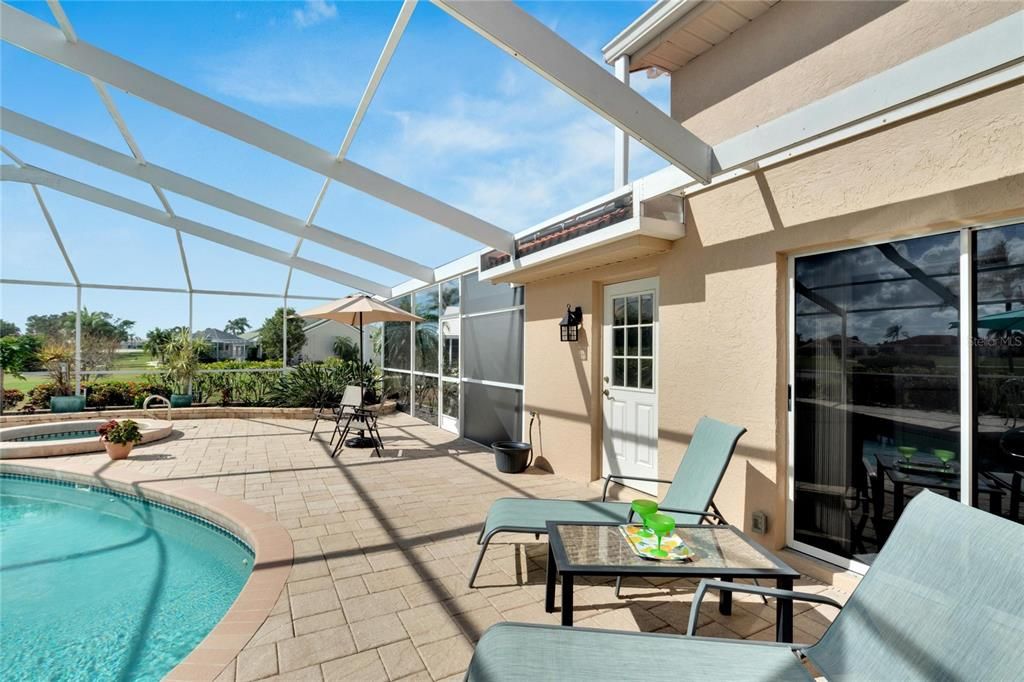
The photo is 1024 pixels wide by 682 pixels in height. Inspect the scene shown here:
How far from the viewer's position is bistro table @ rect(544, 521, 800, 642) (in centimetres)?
226

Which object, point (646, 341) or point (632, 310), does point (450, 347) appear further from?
point (646, 341)

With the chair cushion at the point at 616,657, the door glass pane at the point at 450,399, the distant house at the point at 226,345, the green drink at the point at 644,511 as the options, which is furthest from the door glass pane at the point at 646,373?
the distant house at the point at 226,345

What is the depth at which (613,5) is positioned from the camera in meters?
4.49

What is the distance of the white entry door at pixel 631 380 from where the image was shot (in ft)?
16.5

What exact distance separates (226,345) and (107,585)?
35.1 feet

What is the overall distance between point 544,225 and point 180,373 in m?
10.0

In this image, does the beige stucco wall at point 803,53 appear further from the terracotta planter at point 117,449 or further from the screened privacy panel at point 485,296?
the terracotta planter at point 117,449

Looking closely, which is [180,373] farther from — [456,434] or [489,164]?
[489,164]

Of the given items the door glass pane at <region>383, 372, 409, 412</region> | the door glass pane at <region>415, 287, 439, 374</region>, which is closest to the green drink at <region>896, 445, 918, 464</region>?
the door glass pane at <region>415, 287, 439, 374</region>

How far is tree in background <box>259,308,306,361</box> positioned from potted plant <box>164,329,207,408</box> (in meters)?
2.04

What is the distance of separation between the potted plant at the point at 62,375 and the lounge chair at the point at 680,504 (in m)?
11.3

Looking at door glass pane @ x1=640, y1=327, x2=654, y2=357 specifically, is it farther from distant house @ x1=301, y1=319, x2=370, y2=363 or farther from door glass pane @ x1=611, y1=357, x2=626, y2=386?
distant house @ x1=301, y1=319, x2=370, y2=363

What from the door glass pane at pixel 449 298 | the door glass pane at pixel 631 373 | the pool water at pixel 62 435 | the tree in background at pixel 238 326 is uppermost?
the door glass pane at pixel 449 298

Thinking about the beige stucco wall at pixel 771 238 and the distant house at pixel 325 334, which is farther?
the distant house at pixel 325 334
